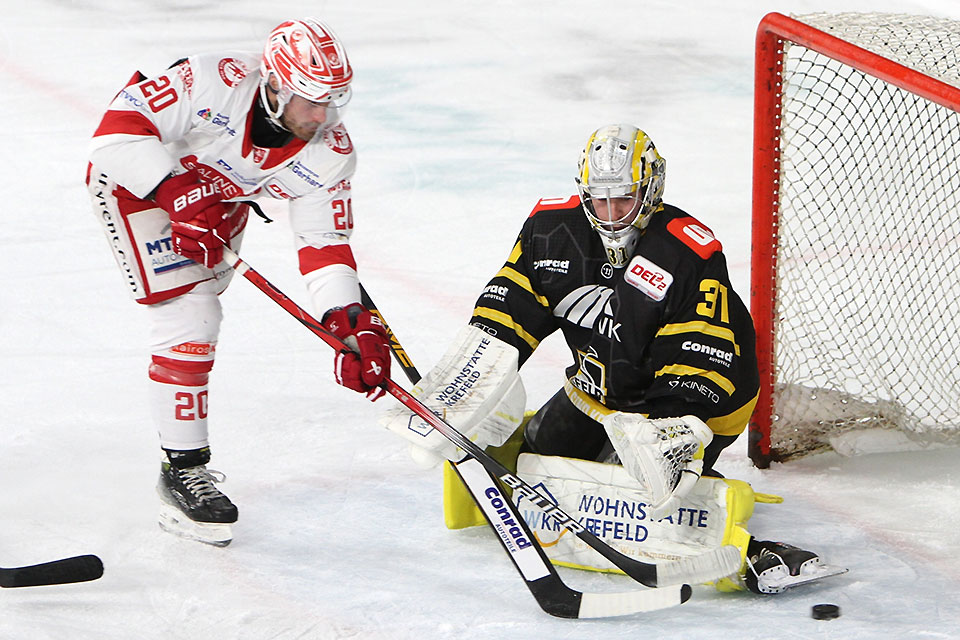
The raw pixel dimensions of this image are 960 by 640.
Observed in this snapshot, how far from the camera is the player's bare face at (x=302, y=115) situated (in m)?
2.46

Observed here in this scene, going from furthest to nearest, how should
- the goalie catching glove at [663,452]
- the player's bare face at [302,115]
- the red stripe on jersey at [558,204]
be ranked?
the red stripe on jersey at [558,204], the player's bare face at [302,115], the goalie catching glove at [663,452]


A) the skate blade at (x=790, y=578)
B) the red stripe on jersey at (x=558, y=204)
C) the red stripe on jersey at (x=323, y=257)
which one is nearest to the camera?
the skate blade at (x=790, y=578)

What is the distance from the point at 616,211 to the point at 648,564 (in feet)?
2.34

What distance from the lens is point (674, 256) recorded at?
7.92 ft

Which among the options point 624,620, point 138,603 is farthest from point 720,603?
point 138,603

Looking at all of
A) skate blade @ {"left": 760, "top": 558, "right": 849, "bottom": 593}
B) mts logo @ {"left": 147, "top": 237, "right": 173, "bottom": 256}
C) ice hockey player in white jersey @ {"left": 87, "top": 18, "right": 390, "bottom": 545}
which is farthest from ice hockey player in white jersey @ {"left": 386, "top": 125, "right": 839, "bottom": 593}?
mts logo @ {"left": 147, "top": 237, "right": 173, "bottom": 256}

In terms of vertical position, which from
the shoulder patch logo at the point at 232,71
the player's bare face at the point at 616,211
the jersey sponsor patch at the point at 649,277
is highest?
the shoulder patch logo at the point at 232,71

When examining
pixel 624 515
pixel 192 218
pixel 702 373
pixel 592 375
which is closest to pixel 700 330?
pixel 702 373

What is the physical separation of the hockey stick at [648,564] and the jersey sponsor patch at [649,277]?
47 cm

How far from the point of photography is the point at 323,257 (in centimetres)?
268

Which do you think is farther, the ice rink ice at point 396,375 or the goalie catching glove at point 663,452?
the ice rink ice at point 396,375

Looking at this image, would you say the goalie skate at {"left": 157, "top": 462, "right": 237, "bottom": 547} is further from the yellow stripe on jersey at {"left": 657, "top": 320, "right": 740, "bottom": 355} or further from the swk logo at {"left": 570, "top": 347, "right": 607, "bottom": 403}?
the yellow stripe on jersey at {"left": 657, "top": 320, "right": 740, "bottom": 355}

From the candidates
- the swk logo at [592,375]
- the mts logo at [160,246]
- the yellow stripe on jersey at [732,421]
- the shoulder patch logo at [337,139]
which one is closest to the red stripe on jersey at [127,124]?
the mts logo at [160,246]

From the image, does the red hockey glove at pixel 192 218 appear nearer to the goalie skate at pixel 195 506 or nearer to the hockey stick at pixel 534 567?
the hockey stick at pixel 534 567
